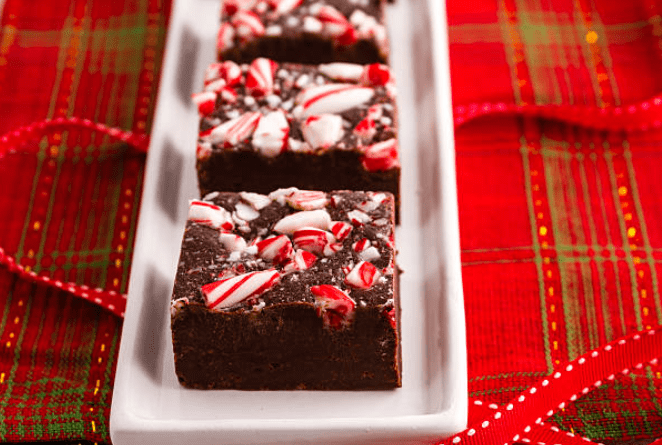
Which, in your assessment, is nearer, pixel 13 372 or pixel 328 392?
pixel 328 392

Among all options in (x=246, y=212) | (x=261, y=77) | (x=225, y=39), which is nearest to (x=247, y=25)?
(x=225, y=39)

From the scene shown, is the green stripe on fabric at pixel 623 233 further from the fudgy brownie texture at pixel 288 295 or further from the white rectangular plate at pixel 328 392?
the fudgy brownie texture at pixel 288 295

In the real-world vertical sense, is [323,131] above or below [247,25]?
below

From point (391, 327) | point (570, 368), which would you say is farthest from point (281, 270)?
point (570, 368)

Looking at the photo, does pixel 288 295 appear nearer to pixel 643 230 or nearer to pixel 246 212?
pixel 246 212

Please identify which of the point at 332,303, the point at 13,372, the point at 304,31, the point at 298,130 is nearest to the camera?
the point at 332,303

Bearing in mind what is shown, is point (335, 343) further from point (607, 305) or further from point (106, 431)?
point (607, 305)
